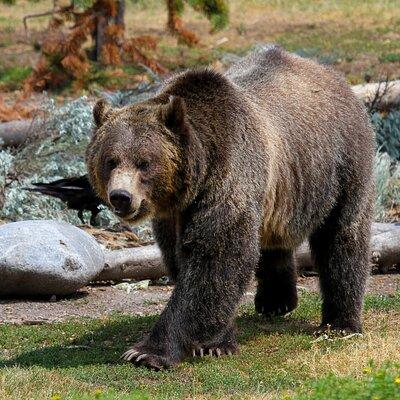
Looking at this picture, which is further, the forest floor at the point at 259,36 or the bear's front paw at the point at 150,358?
the forest floor at the point at 259,36

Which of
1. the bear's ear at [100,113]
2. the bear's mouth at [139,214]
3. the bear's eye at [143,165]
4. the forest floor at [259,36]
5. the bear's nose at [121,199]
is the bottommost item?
the forest floor at [259,36]

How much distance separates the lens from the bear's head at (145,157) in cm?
744

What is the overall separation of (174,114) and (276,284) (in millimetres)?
2528

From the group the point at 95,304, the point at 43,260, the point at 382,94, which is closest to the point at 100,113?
the point at 43,260

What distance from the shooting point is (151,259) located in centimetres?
1088

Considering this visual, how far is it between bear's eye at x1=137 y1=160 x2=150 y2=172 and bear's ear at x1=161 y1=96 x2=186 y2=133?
0.33 m

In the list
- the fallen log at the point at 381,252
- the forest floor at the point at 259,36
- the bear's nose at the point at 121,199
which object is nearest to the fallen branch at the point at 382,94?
the fallen log at the point at 381,252

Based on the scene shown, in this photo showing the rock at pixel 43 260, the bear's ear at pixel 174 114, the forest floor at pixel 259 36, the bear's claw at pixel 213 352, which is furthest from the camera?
the forest floor at pixel 259 36

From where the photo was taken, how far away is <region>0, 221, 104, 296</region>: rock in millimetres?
9984

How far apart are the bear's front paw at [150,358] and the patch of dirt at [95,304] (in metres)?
1.98

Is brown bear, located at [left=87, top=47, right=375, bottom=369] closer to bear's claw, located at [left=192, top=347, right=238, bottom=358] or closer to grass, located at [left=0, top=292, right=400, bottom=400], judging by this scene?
bear's claw, located at [left=192, top=347, right=238, bottom=358]

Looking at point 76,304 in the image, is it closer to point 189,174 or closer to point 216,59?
point 189,174

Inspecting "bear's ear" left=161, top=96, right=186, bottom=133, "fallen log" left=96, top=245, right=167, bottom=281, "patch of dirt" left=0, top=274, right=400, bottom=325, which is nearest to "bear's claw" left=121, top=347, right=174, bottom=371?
"bear's ear" left=161, top=96, right=186, bottom=133

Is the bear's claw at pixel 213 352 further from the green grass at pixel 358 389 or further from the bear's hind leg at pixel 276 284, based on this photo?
the green grass at pixel 358 389
